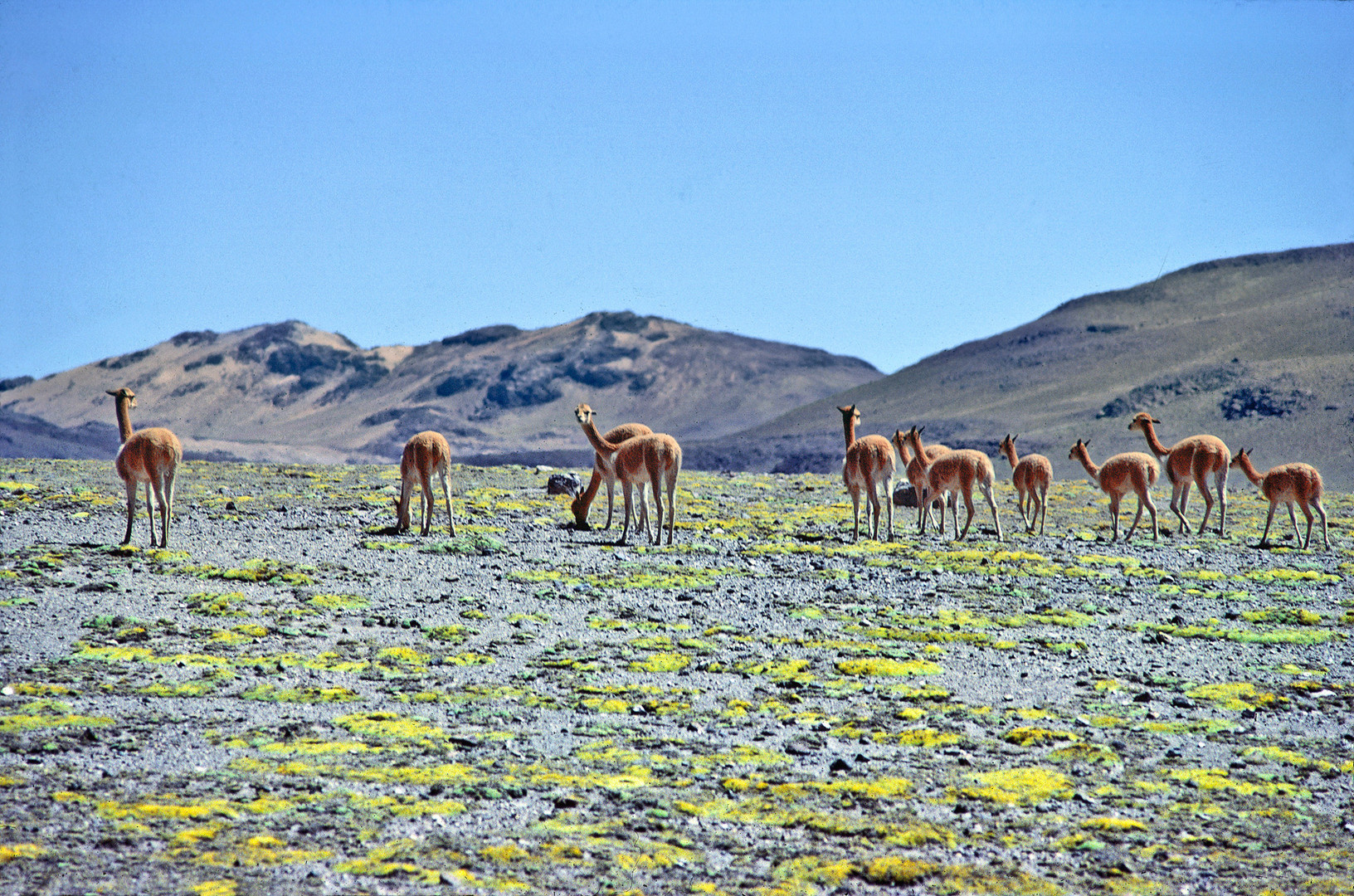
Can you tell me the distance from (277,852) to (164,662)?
218 inches

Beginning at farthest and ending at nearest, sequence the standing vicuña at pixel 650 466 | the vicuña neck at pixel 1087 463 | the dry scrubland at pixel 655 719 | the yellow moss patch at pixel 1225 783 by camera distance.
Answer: the vicuña neck at pixel 1087 463
the standing vicuña at pixel 650 466
the yellow moss patch at pixel 1225 783
the dry scrubland at pixel 655 719

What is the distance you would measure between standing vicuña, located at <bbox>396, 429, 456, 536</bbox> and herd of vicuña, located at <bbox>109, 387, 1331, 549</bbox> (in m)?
0.02

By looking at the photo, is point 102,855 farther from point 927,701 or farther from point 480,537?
point 480,537

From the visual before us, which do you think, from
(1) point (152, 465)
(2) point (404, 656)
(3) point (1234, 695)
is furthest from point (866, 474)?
(1) point (152, 465)

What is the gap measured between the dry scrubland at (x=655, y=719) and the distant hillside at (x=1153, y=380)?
2122 inches

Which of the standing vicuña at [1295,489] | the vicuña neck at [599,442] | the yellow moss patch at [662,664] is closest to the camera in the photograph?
the yellow moss patch at [662,664]

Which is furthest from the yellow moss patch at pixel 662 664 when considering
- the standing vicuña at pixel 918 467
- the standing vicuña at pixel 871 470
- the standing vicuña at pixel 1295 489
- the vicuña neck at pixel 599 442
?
the standing vicuña at pixel 1295 489

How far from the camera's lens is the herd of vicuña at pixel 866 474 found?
19000 millimetres

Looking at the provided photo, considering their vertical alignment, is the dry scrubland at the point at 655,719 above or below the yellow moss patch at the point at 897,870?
above

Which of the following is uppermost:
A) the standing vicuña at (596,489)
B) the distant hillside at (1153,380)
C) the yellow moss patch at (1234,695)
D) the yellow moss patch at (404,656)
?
the distant hillside at (1153,380)

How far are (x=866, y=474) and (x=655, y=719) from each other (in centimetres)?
1338

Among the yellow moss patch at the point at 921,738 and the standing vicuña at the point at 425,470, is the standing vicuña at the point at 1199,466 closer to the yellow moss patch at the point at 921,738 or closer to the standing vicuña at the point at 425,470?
the standing vicuña at the point at 425,470

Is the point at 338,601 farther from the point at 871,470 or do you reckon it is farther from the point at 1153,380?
the point at 1153,380

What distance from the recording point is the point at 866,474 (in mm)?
23703
